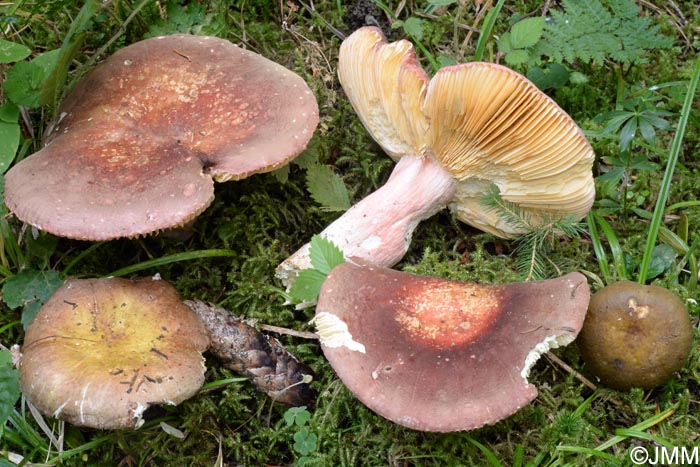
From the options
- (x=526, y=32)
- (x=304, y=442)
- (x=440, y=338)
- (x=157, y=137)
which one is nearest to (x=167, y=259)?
(x=157, y=137)

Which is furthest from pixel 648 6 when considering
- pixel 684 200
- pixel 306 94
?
pixel 306 94

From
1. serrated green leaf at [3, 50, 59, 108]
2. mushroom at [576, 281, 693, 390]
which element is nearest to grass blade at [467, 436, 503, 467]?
mushroom at [576, 281, 693, 390]

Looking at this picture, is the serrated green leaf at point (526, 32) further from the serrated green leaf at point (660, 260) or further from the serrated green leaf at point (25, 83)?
the serrated green leaf at point (25, 83)

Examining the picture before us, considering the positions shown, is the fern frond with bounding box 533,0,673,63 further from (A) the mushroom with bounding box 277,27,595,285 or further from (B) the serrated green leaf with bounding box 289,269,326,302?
(B) the serrated green leaf with bounding box 289,269,326,302

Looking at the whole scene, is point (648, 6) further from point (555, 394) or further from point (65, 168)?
point (65, 168)

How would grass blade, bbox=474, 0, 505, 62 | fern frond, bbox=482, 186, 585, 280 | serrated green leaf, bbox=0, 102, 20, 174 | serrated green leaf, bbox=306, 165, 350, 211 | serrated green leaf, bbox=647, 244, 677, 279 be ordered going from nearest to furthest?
serrated green leaf, bbox=0, 102, 20, 174, fern frond, bbox=482, 186, 585, 280, serrated green leaf, bbox=647, 244, 677, 279, serrated green leaf, bbox=306, 165, 350, 211, grass blade, bbox=474, 0, 505, 62

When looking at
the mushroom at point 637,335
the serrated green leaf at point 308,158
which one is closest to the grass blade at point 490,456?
the mushroom at point 637,335
